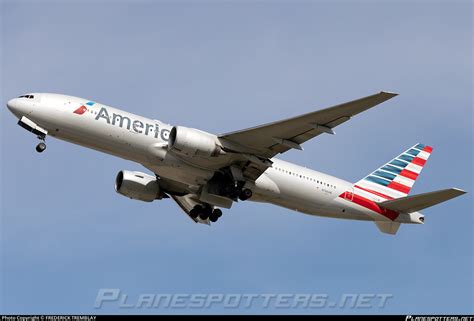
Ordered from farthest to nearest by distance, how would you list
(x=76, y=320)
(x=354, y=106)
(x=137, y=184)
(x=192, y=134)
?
(x=137, y=184) < (x=192, y=134) < (x=354, y=106) < (x=76, y=320)

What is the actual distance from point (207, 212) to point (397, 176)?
406 inches

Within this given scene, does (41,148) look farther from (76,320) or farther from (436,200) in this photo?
(436,200)

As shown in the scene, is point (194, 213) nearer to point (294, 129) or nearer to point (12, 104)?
point (294, 129)

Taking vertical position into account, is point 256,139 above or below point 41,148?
above

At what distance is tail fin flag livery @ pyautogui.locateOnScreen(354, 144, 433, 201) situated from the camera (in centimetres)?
4600

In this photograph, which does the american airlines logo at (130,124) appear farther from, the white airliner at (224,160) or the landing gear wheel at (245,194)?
the landing gear wheel at (245,194)

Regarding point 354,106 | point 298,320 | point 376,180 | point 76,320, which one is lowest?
point 76,320

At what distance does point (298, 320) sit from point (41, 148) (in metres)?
16.0

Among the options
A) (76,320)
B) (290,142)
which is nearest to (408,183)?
(290,142)

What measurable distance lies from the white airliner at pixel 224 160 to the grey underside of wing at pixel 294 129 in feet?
0.14

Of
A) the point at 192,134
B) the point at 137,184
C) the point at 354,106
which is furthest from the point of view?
the point at 137,184

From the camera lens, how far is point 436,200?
140 ft

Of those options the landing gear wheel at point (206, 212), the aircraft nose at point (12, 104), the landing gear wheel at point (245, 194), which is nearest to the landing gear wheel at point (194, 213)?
the landing gear wheel at point (206, 212)

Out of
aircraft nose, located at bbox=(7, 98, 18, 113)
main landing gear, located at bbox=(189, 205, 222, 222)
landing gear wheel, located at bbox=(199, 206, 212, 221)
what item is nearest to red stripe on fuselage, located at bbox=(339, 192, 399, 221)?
main landing gear, located at bbox=(189, 205, 222, 222)
